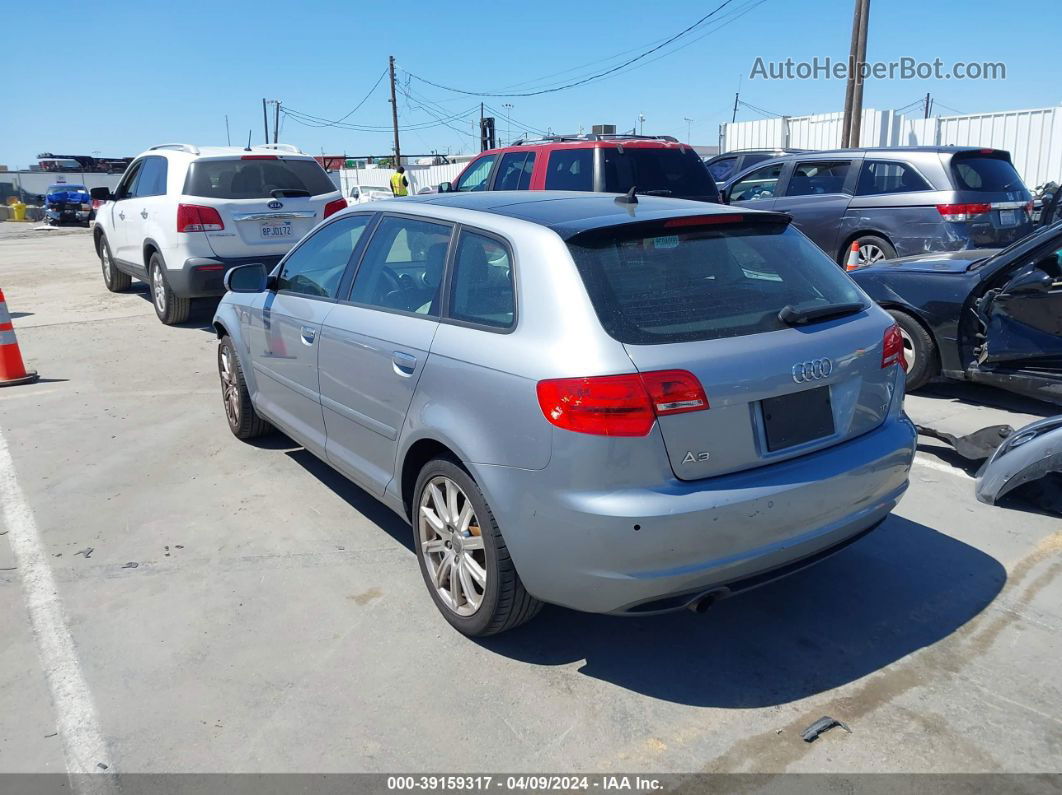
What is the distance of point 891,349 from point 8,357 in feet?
24.4

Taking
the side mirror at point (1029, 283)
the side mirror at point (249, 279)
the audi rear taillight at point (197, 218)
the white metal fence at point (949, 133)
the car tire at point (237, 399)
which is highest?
the white metal fence at point (949, 133)

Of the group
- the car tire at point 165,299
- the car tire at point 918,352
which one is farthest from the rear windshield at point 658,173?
the car tire at point 165,299

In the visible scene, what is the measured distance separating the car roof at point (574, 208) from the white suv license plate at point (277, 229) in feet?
19.3

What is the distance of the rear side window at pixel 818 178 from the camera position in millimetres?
11008

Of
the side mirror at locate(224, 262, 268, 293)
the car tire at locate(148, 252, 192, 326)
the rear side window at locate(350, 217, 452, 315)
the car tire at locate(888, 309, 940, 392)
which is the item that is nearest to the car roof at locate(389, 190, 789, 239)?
the rear side window at locate(350, 217, 452, 315)

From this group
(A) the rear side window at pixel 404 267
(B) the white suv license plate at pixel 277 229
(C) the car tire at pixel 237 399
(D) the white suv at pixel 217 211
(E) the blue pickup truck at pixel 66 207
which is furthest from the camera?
(E) the blue pickup truck at pixel 66 207

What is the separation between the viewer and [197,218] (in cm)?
932

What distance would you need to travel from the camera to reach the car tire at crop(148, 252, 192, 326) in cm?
1011

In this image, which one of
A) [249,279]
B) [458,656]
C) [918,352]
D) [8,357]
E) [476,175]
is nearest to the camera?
[458,656]

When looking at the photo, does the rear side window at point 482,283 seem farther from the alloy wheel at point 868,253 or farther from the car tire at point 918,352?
the alloy wheel at point 868,253

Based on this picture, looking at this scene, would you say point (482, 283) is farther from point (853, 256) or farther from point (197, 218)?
point (853, 256)

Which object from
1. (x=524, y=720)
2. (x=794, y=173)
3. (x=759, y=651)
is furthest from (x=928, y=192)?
(x=524, y=720)

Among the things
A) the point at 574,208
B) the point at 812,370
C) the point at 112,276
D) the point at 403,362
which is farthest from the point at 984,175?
the point at 112,276

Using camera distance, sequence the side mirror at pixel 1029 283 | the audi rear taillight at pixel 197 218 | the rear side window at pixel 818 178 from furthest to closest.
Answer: the rear side window at pixel 818 178
the audi rear taillight at pixel 197 218
the side mirror at pixel 1029 283
